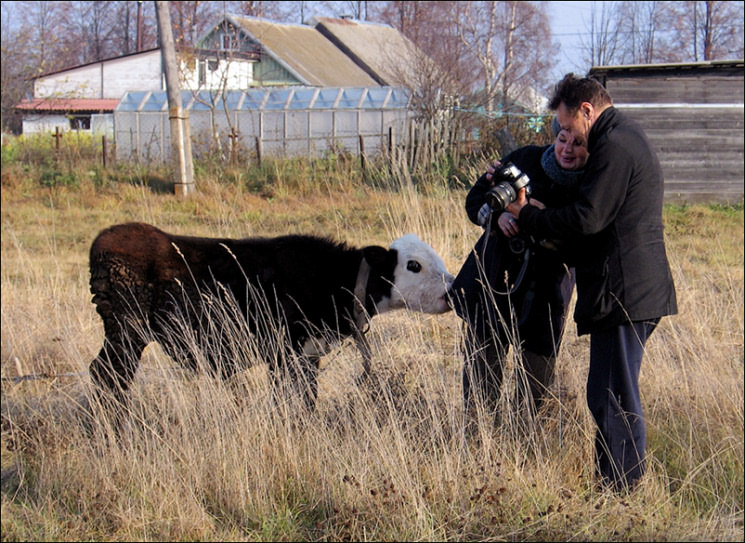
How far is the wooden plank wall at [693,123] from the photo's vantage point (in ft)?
54.0

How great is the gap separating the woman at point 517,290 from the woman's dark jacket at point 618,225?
0.98 ft

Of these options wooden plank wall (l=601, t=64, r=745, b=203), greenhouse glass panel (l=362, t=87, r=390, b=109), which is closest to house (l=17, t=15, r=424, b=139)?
greenhouse glass panel (l=362, t=87, r=390, b=109)

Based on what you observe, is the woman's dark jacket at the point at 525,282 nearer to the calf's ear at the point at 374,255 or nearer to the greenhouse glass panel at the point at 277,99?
the calf's ear at the point at 374,255

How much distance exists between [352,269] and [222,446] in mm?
1880

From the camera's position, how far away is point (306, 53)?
44719 mm

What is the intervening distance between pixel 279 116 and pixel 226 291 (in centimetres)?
2428

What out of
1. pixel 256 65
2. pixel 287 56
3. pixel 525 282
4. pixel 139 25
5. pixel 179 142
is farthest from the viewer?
pixel 139 25

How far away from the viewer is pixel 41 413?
590cm

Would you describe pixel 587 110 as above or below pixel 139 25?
below

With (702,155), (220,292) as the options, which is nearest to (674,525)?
(220,292)

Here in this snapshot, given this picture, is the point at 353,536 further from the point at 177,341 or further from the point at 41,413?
the point at 41,413

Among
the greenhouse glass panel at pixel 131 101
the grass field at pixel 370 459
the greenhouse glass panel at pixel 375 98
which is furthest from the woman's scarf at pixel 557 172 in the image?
the greenhouse glass panel at pixel 131 101

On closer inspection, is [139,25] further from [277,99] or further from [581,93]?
[581,93]

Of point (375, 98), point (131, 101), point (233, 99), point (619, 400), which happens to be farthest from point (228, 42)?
point (619, 400)
